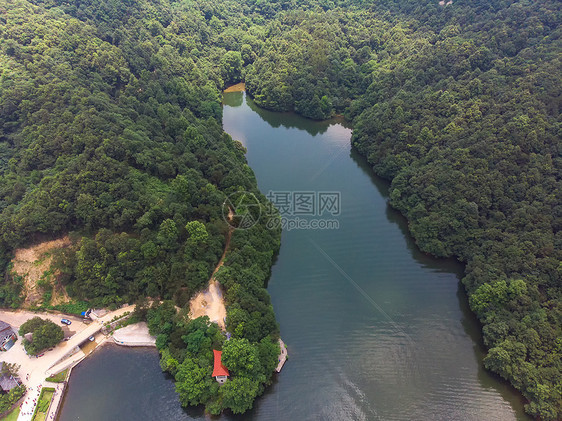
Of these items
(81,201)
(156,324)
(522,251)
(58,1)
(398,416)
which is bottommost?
(398,416)

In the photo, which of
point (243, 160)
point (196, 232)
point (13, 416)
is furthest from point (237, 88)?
point (13, 416)

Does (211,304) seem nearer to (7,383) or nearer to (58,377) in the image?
(58,377)

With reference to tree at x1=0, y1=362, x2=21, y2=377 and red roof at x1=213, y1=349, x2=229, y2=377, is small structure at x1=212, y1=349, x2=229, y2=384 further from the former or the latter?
tree at x1=0, y1=362, x2=21, y2=377

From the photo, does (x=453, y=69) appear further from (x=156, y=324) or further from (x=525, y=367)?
(x=156, y=324)

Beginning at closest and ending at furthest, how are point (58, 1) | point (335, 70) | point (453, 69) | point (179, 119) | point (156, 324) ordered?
point (156, 324) < point (179, 119) < point (453, 69) < point (58, 1) < point (335, 70)

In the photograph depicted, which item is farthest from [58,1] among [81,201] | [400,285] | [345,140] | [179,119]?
[400,285]

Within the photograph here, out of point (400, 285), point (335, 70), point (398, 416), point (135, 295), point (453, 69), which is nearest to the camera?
point (398, 416)

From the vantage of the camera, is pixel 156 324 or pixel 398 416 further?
pixel 156 324
